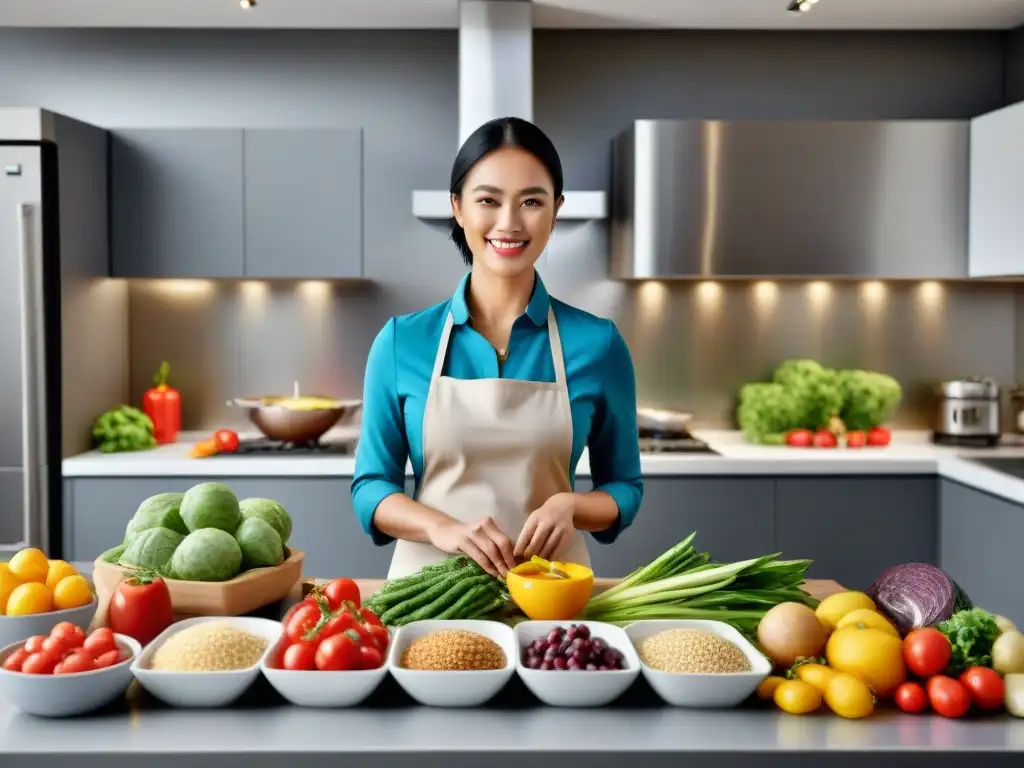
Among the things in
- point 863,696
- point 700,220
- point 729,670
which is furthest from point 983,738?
point 700,220

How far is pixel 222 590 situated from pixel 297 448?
2.18 meters

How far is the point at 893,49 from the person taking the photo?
442 centimetres

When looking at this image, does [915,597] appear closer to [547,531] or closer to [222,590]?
[547,531]

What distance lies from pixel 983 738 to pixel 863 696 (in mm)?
154

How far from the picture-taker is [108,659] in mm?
1438

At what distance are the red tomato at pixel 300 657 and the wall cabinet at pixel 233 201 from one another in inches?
109

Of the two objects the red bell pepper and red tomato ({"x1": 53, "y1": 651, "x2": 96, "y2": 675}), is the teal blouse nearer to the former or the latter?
red tomato ({"x1": 53, "y1": 651, "x2": 96, "y2": 675})

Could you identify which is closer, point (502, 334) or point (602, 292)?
point (502, 334)

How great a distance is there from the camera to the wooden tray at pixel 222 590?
179 cm

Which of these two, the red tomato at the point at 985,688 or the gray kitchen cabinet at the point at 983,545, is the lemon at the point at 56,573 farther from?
the gray kitchen cabinet at the point at 983,545

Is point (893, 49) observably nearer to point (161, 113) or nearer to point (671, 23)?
point (671, 23)

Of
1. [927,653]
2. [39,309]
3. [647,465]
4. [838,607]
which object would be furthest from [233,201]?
[927,653]

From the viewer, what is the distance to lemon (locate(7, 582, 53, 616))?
1664 mm

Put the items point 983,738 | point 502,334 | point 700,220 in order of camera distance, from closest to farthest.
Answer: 1. point 983,738
2. point 502,334
3. point 700,220
